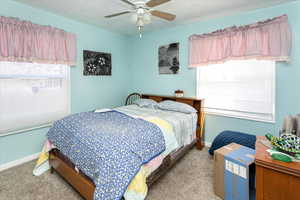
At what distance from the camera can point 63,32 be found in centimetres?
294

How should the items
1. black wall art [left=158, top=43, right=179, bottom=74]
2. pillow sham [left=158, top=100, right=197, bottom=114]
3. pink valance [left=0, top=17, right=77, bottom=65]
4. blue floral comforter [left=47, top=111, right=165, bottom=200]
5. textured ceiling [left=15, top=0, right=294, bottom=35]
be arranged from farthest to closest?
black wall art [left=158, top=43, right=179, bottom=74] < pillow sham [left=158, top=100, right=197, bottom=114] < textured ceiling [left=15, top=0, right=294, bottom=35] < pink valance [left=0, top=17, right=77, bottom=65] < blue floral comforter [left=47, top=111, right=165, bottom=200]

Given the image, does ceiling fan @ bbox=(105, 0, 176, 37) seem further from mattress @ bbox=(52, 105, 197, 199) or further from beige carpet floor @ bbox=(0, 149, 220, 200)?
beige carpet floor @ bbox=(0, 149, 220, 200)

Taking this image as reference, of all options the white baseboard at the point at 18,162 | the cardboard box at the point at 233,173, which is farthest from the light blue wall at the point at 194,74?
the white baseboard at the point at 18,162

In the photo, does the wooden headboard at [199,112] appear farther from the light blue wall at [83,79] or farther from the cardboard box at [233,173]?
the light blue wall at [83,79]

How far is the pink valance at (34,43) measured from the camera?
91.3 inches

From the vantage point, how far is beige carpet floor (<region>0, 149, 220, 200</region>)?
1.87m

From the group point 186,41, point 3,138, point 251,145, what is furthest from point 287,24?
point 3,138

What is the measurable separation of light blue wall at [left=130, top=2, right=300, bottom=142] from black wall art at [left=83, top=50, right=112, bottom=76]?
807 millimetres

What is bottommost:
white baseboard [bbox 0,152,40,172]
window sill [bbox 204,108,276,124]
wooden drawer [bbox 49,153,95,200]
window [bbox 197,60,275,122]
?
white baseboard [bbox 0,152,40,172]

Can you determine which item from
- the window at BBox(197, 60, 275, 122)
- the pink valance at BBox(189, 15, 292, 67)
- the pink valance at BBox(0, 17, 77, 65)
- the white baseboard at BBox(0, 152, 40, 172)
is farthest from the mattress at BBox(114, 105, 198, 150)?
the white baseboard at BBox(0, 152, 40, 172)

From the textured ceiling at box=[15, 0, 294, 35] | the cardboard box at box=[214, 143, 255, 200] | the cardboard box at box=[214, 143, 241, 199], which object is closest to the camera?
the cardboard box at box=[214, 143, 255, 200]

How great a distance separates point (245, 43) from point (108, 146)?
2681 millimetres

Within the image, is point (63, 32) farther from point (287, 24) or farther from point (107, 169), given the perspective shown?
point (287, 24)

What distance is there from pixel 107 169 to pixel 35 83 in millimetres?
2231
